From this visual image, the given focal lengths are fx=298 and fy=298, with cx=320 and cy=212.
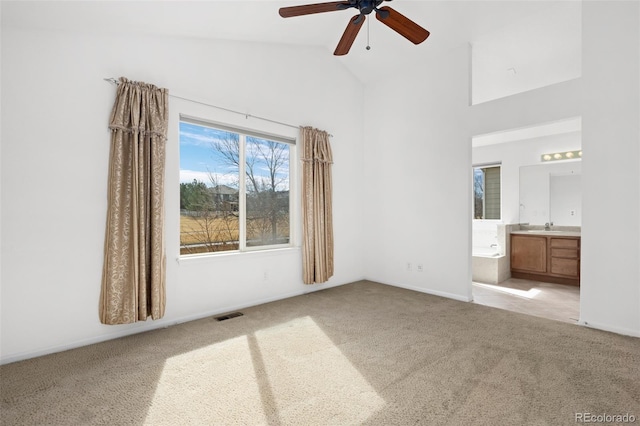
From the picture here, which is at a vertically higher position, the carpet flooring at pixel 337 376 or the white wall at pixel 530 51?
the white wall at pixel 530 51

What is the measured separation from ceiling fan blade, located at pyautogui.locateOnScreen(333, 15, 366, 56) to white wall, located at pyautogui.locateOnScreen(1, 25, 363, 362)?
1360 mm

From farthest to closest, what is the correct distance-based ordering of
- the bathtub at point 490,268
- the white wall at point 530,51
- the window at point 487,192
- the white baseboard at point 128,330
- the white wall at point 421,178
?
the window at point 487,192 < the bathtub at point 490,268 < the white wall at point 421,178 < the white wall at point 530,51 < the white baseboard at point 128,330

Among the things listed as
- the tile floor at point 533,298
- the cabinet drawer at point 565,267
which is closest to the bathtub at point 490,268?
the tile floor at point 533,298

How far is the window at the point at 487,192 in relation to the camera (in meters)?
5.68

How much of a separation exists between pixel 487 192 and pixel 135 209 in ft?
19.1

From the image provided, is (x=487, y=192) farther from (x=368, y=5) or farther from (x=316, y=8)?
(x=316, y=8)

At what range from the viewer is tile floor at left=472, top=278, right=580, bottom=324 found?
3373mm

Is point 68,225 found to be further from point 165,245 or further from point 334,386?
point 334,386

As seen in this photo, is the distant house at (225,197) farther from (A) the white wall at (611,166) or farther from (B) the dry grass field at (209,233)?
(A) the white wall at (611,166)

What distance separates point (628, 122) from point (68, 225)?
4.96 m

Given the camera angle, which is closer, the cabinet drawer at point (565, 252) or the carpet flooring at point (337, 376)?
the carpet flooring at point (337, 376)

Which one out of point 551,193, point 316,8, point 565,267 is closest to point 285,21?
point 316,8

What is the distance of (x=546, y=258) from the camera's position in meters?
4.73

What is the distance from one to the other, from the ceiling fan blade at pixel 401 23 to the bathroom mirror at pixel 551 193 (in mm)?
3968
